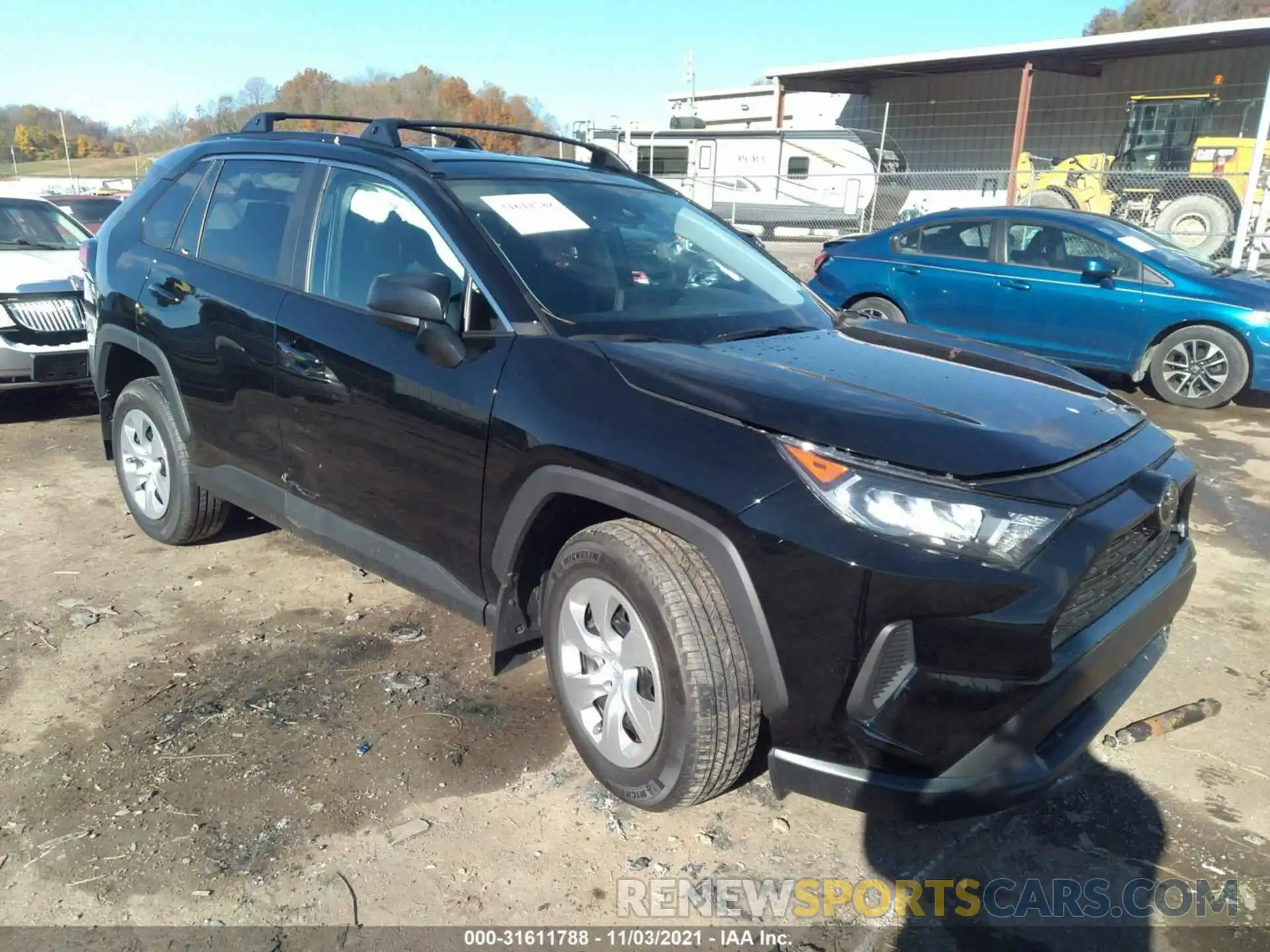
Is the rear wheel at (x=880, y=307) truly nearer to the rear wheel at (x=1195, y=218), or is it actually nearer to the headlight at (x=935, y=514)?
the headlight at (x=935, y=514)

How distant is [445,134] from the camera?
418 cm

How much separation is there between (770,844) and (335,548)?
1879 millimetres

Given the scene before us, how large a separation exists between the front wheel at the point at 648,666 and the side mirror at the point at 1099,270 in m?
6.40

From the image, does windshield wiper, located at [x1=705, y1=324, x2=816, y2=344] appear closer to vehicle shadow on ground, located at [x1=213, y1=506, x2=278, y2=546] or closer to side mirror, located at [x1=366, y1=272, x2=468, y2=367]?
side mirror, located at [x1=366, y1=272, x2=468, y2=367]

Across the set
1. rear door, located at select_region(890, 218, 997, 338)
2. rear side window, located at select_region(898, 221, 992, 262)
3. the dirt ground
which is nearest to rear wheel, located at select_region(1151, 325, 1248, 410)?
rear door, located at select_region(890, 218, 997, 338)

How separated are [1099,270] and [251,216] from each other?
6.49 metres

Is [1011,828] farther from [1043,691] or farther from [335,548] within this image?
[335,548]

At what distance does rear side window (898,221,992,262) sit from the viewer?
8.39 m

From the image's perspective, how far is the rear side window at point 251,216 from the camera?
3568 mm

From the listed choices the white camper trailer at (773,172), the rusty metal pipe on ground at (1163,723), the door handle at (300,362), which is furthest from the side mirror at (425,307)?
the white camper trailer at (773,172)

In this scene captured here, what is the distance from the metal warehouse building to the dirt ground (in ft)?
66.3

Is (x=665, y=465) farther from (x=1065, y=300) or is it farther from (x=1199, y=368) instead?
(x=1199, y=368)

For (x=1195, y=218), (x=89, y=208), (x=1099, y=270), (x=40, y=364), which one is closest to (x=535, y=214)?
(x=40, y=364)

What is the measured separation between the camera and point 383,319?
3016 mm
